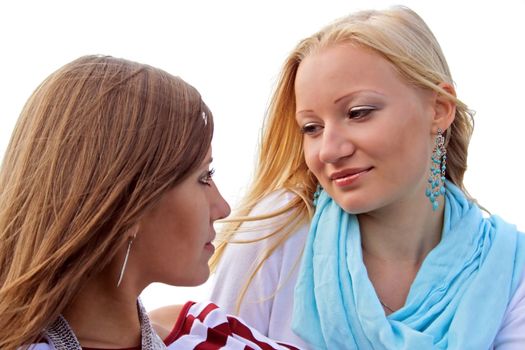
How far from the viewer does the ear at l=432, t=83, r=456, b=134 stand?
2.03 m

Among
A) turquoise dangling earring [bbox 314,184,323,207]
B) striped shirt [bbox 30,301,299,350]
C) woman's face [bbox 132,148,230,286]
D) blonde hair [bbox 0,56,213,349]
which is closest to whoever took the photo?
blonde hair [bbox 0,56,213,349]

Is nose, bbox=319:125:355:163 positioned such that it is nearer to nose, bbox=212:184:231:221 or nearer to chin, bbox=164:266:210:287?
nose, bbox=212:184:231:221

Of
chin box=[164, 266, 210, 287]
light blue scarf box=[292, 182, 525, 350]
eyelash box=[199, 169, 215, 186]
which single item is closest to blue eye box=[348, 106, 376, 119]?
light blue scarf box=[292, 182, 525, 350]

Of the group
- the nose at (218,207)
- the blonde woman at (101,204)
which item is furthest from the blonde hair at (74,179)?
the nose at (218,207)

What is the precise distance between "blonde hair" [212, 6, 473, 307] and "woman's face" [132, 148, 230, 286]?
0.63m

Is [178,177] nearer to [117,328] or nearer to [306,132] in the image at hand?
[117,328]

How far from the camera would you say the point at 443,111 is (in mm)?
2049

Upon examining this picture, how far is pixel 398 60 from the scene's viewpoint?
1.94 meters

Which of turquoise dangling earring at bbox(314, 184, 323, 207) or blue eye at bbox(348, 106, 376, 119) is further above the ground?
blue eye at bbox(348, 106, 376, 119)

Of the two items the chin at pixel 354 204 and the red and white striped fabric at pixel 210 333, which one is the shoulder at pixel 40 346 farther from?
the chin at pixel 354 204

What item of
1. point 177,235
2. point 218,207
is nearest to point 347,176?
point 218,207

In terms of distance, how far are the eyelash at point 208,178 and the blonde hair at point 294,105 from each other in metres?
0.60

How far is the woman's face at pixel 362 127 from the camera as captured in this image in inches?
73.7

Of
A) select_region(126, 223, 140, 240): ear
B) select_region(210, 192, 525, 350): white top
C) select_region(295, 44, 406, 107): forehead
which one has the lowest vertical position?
select_region(210, 192, 525, 350): white top
